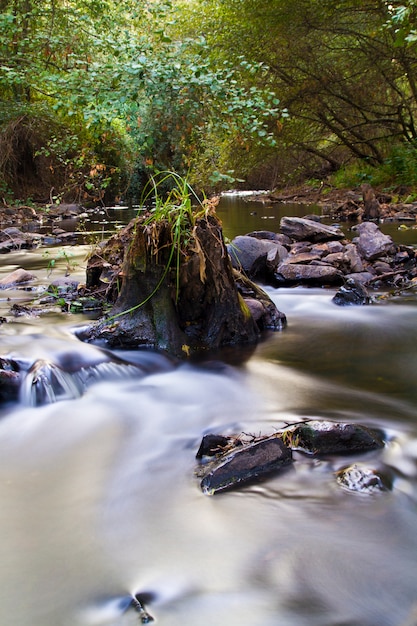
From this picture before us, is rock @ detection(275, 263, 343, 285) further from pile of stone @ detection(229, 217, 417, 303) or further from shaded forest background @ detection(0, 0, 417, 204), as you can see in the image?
shaded forest background @ detection(0, 0, 417, 204)

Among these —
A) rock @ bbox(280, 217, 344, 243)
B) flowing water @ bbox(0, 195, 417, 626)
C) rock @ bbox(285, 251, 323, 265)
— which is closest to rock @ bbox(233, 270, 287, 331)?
flowing water @ bbox(0, 195, 417, 626)

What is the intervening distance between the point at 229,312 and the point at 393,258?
406 cm

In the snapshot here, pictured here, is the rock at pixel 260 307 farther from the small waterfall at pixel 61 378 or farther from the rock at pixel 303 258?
the rock at pixel 303 258

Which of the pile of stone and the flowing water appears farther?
the pile of stone

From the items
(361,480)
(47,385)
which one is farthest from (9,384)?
(361,480)

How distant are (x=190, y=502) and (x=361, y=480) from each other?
0.79 metres

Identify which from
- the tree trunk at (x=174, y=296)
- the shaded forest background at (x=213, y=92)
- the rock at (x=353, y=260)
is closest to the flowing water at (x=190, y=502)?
the tree trunk at (x=174, y=296)

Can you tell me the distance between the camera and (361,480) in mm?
2385

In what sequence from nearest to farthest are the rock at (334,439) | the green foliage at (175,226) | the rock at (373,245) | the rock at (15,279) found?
the rock at (334,439) < the green foliage at (175,226) < the rock at (15,279) < the rock at (373,245)

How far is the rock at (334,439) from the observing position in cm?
265

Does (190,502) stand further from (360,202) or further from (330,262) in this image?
(360,202)

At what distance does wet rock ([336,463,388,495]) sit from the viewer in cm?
234

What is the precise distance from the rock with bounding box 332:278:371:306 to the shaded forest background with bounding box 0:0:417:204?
11.9 feet

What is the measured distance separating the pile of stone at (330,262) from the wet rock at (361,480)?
14.1 ft
